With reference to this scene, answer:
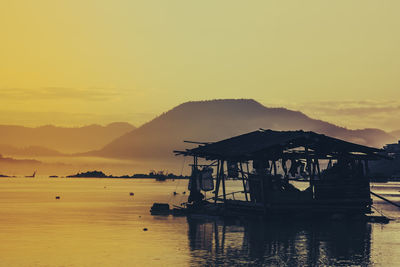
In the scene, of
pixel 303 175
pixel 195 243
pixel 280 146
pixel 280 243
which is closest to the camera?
pixel 280 243

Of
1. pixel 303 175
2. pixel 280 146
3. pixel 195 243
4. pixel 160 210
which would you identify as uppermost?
pixel 280 146

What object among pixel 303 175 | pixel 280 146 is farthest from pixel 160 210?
pixel 280 146

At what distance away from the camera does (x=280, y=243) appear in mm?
29359

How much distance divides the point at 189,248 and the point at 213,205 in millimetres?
19473

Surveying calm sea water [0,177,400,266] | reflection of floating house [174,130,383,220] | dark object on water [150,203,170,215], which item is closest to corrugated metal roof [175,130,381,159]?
reflection of floating house [174,130,383,220]

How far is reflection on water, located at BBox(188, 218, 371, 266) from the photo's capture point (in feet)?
79.6

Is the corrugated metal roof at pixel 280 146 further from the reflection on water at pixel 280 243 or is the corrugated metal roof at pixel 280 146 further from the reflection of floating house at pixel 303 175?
the reflection on water at pixel 280 243

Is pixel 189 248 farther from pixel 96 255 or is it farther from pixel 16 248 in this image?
pixel 16 248

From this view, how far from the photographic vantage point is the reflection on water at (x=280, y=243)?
79.6 feet

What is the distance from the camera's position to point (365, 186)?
137 ft

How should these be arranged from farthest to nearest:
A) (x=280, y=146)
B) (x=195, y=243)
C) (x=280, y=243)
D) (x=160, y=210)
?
(x=160, y=210)
(x=280, y=146)
(x=195, y=243)
(x=280, y=243)

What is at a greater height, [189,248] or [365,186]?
[365,186]

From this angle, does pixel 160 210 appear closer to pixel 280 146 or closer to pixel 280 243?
pixel 280 146

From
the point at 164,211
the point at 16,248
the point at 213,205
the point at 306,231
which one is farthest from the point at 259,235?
the point at 164,211
